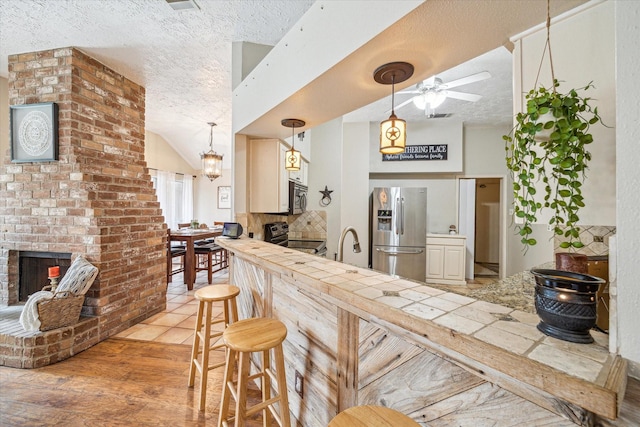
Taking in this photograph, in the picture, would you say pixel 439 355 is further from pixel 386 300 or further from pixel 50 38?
pixel 50 38

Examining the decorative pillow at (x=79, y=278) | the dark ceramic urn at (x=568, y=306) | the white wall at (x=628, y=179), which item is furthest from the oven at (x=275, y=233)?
the white wall at (x=628, y=179)

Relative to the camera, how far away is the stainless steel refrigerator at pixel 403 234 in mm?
4352

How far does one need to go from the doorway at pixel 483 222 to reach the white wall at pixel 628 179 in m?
4.76

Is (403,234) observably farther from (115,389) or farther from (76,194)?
(76,194)

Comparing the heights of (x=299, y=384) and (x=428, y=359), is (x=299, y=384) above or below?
below

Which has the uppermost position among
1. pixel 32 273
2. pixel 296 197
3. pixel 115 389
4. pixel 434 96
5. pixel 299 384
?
pixel 434 96

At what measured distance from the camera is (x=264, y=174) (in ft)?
9.44

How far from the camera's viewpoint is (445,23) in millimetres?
1105

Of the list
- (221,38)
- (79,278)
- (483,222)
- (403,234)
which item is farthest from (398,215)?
(79,278)

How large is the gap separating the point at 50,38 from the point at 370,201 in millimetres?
4502

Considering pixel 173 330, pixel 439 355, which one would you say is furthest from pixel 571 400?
pixel 173 330

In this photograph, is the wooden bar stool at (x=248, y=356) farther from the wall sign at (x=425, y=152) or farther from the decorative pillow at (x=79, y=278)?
the wall sign at (x=425, y=152)

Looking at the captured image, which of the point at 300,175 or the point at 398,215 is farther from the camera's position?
the point at 398,215

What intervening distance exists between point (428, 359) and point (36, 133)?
3620 millimetres
